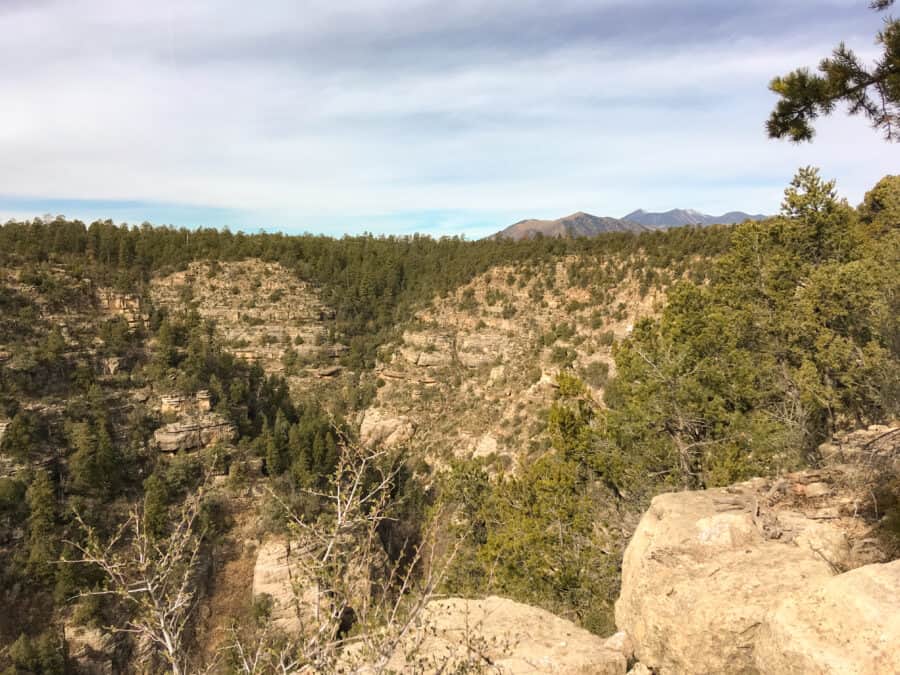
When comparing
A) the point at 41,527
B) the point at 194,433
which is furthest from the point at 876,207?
the point at 41,527

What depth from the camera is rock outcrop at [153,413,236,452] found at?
3089 cm

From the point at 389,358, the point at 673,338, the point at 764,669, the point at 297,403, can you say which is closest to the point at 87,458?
the point at 297,403

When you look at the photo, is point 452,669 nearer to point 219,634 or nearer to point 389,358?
point 219,634

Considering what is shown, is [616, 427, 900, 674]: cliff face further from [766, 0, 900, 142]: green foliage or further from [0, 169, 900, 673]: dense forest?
[766, 0, 900, 142]: green foliage

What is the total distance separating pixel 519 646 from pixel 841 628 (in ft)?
12.6

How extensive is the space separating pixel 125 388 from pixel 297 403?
546 inches

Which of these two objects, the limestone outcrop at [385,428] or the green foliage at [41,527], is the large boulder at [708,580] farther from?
the limestone outcrop at [385,428]

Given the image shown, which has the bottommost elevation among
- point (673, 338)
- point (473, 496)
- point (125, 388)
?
point (473, 496)

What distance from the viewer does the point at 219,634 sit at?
24516 mm

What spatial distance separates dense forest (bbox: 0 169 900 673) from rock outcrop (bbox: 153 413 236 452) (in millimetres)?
803

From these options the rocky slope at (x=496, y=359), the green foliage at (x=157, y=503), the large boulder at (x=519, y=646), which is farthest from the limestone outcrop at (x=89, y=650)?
the large boulder at (x=519, y=646)

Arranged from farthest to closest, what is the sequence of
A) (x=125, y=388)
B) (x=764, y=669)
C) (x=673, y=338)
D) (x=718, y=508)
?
(x=125, y=388) → (x=673, y=338) → (x=718, y=508) → (x=764, y=669)

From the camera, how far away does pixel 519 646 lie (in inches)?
259

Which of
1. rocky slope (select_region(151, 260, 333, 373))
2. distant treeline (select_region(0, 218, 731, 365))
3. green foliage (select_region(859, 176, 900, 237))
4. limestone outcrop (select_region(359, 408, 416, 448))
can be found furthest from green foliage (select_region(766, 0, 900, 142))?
rocky slope (select_region(151, 260, 333, 373))
